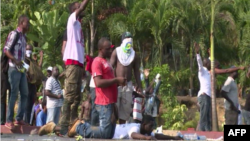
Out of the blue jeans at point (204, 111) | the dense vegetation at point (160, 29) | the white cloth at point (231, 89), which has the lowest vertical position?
the blue jeans at point (204, 111)

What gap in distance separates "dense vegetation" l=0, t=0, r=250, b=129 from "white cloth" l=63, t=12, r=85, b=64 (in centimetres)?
1381

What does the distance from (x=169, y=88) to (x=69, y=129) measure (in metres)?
13.0

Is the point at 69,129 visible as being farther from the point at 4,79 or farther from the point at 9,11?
the point at 9,11

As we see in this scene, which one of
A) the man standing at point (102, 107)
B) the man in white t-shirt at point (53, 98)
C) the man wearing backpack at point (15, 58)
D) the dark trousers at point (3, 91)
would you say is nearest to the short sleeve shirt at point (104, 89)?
the man standing at point (102, 107)

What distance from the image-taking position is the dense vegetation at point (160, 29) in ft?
76.3

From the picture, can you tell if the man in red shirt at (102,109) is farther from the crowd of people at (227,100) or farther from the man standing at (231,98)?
the man standing at (231,98)

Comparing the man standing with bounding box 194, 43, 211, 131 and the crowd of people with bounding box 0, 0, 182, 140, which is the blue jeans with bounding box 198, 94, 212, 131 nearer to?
the man standing with bounding box 194, 43, 211, 131

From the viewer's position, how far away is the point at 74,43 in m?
8.45

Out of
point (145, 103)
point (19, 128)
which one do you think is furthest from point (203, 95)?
→ point (19, 128)

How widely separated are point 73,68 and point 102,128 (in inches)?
35.0

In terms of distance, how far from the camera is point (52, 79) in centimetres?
1201

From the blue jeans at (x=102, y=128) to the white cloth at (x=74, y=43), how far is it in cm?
77

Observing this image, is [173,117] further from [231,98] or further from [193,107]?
[231,98]

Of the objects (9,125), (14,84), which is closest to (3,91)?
(14,84)
